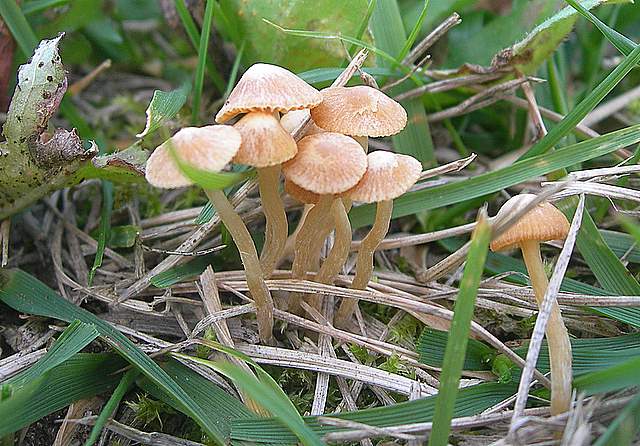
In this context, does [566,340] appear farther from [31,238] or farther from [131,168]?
[31,238]

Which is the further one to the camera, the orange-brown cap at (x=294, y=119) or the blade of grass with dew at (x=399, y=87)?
the blade of grass with dew at (x=399, y=87)

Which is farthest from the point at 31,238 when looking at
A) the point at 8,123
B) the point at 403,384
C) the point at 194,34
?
the point at 403,384

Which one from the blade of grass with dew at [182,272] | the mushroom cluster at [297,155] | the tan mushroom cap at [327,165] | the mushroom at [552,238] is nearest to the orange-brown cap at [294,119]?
the mushroom cluster at [297,155]

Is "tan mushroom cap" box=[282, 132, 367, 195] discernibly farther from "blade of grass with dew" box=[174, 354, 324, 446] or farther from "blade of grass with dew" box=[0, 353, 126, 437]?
"blade of grass with dew" box=[0, 353, 126, 437]

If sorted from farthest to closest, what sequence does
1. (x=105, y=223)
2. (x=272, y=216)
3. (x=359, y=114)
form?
(x=105, y=223) < (x=272, y=216) < (x=359, y=114)

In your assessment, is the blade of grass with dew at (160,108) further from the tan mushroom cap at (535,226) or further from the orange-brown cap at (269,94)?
the tan mushroom cap at (535,226)

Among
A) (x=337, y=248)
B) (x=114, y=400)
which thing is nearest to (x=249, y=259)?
(x=337, y=248)

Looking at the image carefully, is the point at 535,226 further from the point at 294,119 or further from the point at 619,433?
the point at 294,119
